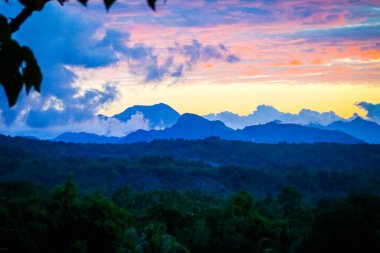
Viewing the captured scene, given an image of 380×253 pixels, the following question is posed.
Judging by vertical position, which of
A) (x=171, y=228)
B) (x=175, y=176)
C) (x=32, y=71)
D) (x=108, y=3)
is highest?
(x=175, y=176)

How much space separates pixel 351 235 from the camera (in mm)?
27484

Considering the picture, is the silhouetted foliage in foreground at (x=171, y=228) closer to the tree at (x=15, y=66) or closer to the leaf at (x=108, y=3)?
the tree at (x=15, y=66)

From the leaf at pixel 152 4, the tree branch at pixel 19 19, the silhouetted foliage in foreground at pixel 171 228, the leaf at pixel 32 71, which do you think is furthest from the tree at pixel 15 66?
the silhouetted foliage in foreground at pixel 171 228

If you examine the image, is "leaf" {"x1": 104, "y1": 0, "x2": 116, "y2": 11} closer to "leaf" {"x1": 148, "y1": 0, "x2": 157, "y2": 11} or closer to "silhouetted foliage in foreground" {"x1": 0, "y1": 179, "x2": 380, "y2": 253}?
"leaf" {"x1": 148, "y1": 0, "x2": 157, "y2": 11}

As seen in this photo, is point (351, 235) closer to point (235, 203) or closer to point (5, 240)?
point (235, 203)

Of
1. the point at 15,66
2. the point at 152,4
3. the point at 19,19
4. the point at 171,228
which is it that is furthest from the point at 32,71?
the point at 171,228

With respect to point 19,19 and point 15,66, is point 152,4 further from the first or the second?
point 19,19

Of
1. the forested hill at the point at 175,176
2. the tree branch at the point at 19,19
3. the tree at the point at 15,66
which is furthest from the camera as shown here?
the forested hill at the point at 175,176

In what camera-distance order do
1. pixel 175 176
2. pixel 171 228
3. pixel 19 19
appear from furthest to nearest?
1. pixel 175 176
2. pixel 171 228
3. pixel 19 19

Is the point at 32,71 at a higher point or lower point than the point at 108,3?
lower

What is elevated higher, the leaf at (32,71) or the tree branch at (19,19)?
the tree branch at (19,19)

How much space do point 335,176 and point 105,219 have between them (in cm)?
8973

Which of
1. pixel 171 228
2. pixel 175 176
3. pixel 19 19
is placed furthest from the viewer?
pixel 175 176

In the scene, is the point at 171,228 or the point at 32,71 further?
the point at 171,228
